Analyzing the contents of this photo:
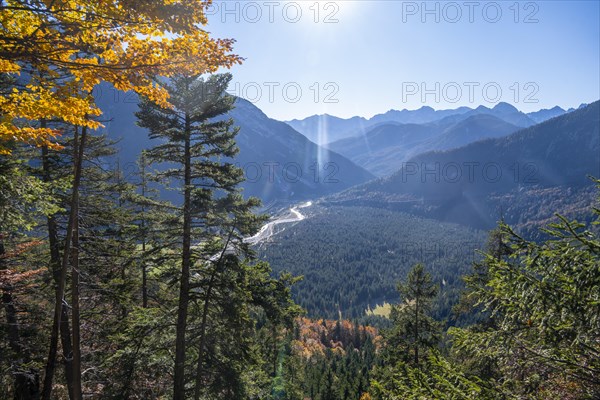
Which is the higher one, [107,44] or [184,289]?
[107,44]

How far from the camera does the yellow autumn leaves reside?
413 cm

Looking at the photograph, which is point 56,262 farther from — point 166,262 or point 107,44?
point 107,44

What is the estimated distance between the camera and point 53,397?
14.6 m

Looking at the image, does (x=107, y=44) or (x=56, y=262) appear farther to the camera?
(x=56, y=262)

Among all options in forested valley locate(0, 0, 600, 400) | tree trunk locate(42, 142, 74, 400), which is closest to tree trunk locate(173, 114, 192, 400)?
forested valley locate(0, 0, 600, 400)

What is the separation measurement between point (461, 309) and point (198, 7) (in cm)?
1948

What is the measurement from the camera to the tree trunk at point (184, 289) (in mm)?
10508

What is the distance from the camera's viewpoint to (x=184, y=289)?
11062 mm

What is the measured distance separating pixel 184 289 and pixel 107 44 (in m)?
8.33

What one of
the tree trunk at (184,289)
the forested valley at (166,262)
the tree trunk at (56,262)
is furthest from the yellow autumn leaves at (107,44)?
the tree trunk at (56,262)

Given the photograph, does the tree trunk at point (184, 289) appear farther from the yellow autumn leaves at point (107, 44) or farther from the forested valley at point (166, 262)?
the yellow autumn leaves at point (107, 44)

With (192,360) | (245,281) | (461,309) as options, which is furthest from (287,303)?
(461,309)

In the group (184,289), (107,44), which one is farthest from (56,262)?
(107,44)

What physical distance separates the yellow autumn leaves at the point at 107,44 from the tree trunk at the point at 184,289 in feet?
19.3
